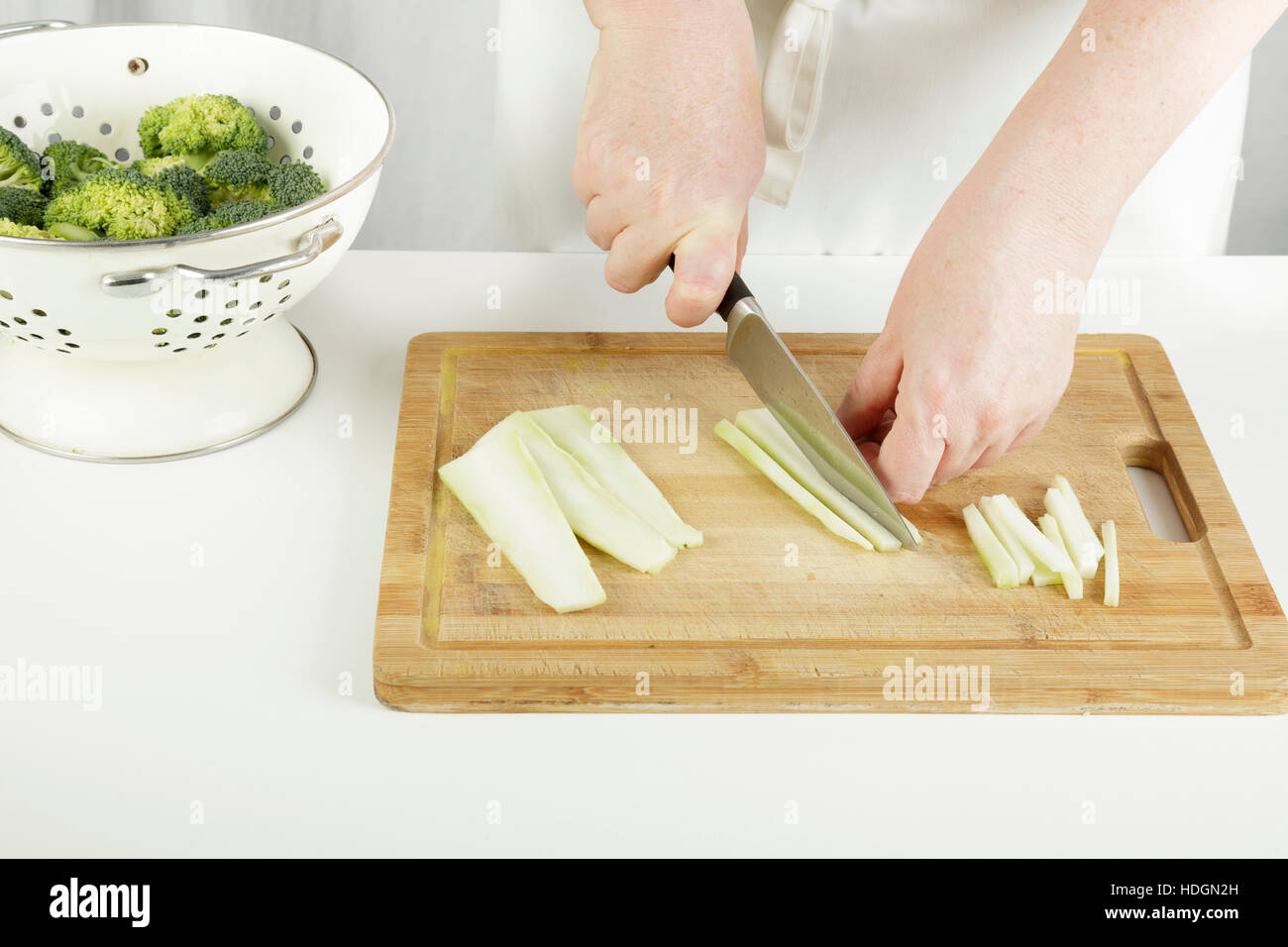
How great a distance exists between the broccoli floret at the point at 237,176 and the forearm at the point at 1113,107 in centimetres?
78

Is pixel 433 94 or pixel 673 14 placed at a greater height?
pixel 673 14

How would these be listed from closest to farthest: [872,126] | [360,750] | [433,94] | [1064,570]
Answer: [360,750]
[1064,570]
[872,126]
[433,94]

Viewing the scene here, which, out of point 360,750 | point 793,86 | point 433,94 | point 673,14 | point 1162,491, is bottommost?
point 433,94

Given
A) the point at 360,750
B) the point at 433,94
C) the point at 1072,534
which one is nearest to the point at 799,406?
the point at 1072,534

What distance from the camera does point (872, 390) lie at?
1.33m

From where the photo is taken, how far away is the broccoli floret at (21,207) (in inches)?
51.1

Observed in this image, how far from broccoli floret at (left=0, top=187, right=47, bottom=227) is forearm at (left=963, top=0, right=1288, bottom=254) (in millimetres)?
988

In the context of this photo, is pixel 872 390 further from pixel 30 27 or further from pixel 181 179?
pixel 30 27

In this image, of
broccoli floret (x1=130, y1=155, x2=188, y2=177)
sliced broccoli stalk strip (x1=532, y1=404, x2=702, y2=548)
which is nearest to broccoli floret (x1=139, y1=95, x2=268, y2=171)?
broccoli floret (x1=130, y1=155, x2=188, y2=177)

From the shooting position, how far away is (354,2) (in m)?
3.10

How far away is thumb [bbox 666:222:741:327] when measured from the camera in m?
1.33

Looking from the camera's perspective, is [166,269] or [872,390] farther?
[872,390]

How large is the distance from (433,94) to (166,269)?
2268 millimetres
